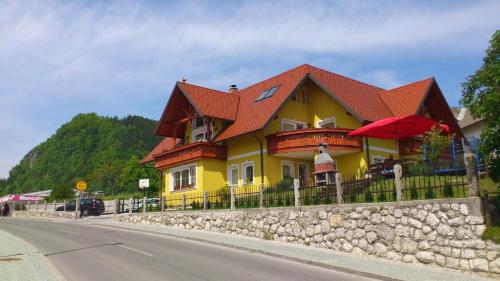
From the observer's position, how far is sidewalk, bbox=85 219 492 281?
10.4 meters

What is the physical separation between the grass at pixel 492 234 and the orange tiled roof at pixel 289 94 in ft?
47.5

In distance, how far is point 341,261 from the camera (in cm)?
1225

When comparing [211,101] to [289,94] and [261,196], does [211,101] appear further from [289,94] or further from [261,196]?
[261,196]

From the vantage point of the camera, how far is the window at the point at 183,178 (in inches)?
1171

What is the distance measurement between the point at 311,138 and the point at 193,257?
13530 millimetres

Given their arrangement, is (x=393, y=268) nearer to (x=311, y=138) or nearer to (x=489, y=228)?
(x=489, y=228)

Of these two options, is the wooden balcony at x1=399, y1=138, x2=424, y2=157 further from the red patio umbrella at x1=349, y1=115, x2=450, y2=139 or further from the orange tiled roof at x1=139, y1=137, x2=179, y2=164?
the orange tiled roof at x1=139, y1=137, x2=179, y2=164

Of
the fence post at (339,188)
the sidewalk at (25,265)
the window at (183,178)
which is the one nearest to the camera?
the sidewalk at (25,265)

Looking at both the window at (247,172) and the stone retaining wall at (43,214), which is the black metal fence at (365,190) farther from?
the stone retaining wall at (43,214)

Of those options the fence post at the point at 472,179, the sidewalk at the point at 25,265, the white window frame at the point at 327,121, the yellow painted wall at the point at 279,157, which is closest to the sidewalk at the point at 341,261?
the fence post at the point at 472,179

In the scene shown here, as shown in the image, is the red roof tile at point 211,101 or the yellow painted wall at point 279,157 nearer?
the yellow painted wall at point 279,157

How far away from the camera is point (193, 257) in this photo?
43.2ft

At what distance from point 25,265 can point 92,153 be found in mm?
106557

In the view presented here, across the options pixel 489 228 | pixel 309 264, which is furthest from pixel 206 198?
pixel 489 228
